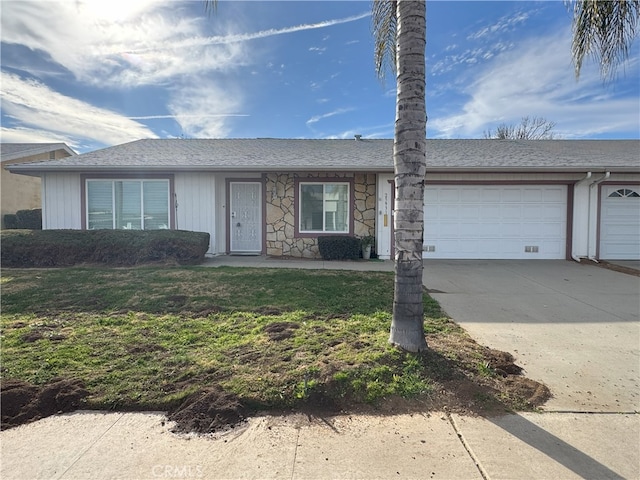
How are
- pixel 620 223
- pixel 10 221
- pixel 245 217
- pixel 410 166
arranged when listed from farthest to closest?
1. pixel 10 221
2. pixel 245 217
3. pixel 620 223
4. pixel 410 166

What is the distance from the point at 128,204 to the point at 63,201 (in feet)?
6.38

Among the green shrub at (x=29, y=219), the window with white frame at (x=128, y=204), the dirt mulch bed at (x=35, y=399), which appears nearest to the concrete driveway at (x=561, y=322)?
the dirt mulch bed at (x=35, y=399)

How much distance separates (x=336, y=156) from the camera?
39.1ft

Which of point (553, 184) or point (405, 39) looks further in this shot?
point (553, 184)

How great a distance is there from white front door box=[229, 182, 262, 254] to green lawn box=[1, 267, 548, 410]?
486cm

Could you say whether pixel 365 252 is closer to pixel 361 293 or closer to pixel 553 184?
pixel 361 293

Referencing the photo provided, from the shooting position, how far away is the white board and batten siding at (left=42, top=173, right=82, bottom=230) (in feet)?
37.0

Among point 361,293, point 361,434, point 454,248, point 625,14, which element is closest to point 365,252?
point 454,248

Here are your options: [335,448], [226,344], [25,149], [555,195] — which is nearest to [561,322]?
[335,448]

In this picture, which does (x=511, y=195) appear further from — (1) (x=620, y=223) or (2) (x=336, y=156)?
(2) (x=336, y=156)

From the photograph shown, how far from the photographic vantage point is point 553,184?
10.9 m

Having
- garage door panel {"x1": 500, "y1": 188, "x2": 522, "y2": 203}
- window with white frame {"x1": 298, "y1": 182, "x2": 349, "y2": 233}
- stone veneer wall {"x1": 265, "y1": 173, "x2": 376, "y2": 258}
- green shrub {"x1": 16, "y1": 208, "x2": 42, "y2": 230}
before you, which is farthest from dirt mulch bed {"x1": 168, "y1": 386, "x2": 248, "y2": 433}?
green shrub {"x1": 16, "y1": 208, "x2": 42, "y2": 230}

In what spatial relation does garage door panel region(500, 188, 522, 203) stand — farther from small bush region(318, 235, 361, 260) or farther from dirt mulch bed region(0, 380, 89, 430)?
dirt mulch bed region(0, 380, 89, 430)

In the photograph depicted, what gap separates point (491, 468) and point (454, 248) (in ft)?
31.1
